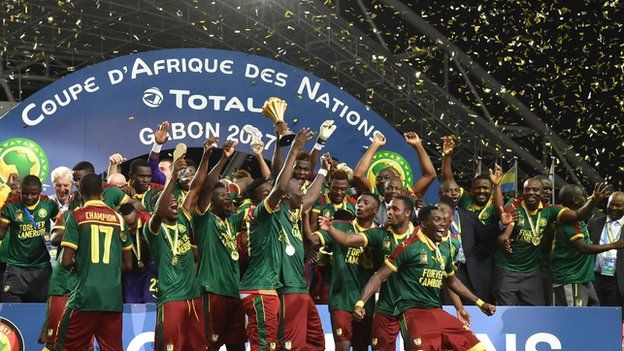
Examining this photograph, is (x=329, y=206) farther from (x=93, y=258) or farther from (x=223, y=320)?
(x=93, y=258)

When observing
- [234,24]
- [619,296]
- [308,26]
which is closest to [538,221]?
[619,296]

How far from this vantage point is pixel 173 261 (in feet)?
30.4

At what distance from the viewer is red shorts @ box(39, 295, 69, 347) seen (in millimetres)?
9656

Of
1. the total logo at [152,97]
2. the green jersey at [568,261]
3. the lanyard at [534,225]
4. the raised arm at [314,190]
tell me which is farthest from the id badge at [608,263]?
the total logo at [152,97]

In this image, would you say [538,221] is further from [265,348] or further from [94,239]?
[94,239]

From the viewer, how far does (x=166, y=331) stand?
29.9 ft

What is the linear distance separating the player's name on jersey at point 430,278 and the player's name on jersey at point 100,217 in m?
2.79

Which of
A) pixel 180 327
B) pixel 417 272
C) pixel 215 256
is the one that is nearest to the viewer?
pixel 180 327

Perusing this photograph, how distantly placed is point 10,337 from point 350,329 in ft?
10.7

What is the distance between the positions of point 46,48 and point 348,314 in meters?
11.4

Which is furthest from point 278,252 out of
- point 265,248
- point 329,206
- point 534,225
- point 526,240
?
point 534,225

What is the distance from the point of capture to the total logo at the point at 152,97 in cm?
1328

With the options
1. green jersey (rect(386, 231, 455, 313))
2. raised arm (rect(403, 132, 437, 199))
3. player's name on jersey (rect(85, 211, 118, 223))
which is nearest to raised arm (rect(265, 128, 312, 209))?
green jersey (rect(386, 231, 455, 313))

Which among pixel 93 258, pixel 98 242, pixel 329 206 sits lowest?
pixel 93 258
